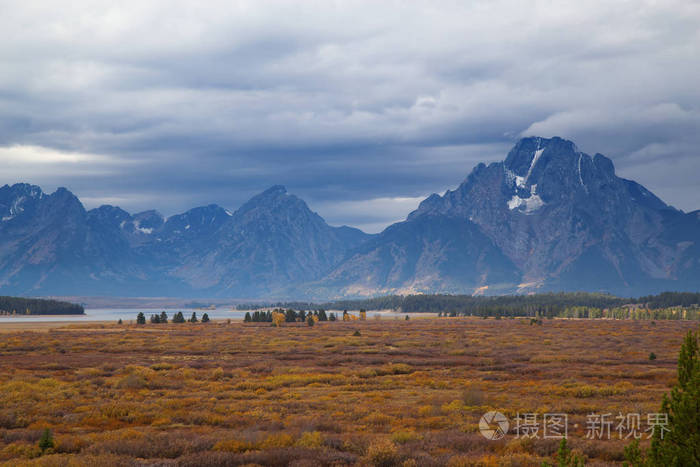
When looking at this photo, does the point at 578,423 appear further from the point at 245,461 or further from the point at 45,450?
the point at 45,450

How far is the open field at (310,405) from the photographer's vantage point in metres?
20.4

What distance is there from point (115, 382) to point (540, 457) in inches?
1179

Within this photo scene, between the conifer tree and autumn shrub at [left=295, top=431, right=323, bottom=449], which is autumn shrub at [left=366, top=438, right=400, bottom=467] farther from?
the conifer tree

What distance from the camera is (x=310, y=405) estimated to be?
3119 centimetres

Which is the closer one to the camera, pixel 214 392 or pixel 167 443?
pixel 167 443

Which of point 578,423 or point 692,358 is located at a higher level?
point 692,358

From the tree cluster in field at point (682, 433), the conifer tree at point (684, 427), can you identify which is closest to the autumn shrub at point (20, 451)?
the tree cluster in field at point (682, 433)

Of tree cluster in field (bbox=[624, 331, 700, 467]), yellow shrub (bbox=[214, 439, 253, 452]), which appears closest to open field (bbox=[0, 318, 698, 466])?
yellow shrub (bbox=[214, 439, 253, 452])

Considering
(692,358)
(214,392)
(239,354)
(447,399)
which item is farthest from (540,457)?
(239,354)

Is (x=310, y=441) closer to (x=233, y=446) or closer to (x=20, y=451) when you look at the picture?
(x=233, y=446)

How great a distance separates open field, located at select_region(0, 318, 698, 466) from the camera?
2044 cm

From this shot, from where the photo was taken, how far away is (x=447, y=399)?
33.0m

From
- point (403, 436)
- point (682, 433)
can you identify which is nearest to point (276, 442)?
point (403, 436)

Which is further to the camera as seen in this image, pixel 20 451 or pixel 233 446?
pixel 233 446
